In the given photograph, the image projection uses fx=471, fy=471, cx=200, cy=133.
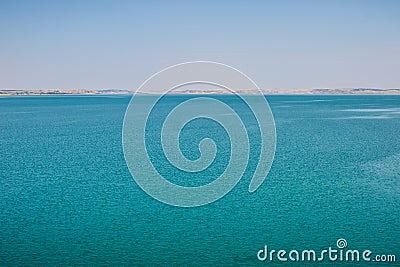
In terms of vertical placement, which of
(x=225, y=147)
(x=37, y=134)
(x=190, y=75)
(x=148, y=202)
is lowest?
(x=190, y=75)

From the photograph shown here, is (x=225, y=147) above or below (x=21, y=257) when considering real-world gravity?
above

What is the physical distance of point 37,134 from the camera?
86375 millimetres

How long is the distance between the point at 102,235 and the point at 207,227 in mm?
7322

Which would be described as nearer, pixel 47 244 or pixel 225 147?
pixel 47 244

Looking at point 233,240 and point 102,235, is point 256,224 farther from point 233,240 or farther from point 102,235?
point 102,235

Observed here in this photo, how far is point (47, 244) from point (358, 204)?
23831 millimetres

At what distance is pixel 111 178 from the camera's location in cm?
4703

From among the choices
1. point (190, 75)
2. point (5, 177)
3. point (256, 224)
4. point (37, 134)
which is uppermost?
point (37, 134)

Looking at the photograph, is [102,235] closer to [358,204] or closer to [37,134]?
[358,204]

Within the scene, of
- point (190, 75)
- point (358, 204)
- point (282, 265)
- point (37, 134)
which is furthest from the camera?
point (37, 134)

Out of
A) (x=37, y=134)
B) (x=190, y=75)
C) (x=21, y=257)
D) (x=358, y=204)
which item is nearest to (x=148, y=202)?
(x=21, y=257)

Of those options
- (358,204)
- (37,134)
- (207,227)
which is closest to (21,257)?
(207,227)

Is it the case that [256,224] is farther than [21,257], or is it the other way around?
[256,224]

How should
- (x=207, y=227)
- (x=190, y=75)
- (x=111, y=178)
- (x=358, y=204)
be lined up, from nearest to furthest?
(x=190, y=75) < (x=207, y=227) < (x=358, y=204) < (x=111, y=178)
